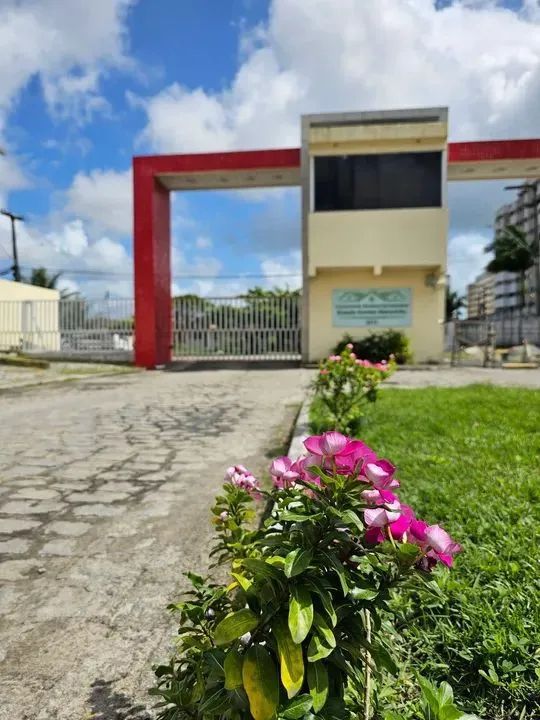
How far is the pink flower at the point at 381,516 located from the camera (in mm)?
1019

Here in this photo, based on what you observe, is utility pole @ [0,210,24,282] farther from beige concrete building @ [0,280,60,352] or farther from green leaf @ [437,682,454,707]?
green leaf @ [437,682,454,707]

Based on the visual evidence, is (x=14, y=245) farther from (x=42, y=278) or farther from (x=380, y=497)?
(x=380, y=497)

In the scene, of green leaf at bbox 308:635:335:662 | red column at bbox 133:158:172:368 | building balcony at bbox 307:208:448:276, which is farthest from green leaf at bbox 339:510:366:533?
red column at bbox 133:158:172:368

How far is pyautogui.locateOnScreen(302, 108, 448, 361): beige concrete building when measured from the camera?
1372 centimetres

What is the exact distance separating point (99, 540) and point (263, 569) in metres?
2.09

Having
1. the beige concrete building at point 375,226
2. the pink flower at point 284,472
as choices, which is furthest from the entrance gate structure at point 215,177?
the pink flower at point 284,472

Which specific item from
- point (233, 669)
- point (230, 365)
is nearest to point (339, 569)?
point (233, 669)

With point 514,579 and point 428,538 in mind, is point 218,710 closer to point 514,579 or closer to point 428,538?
point 428,538

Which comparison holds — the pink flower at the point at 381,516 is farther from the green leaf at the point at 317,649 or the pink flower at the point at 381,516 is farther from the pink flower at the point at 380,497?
the green leaf at the point at 317,649

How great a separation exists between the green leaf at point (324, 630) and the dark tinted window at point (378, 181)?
14.0 m

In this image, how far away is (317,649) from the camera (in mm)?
958

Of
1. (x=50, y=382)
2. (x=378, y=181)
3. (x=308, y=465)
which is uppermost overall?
(x=378, y=181)

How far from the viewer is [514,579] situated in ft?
6.36

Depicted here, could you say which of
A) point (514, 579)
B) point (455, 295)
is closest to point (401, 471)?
point (514, 579)
